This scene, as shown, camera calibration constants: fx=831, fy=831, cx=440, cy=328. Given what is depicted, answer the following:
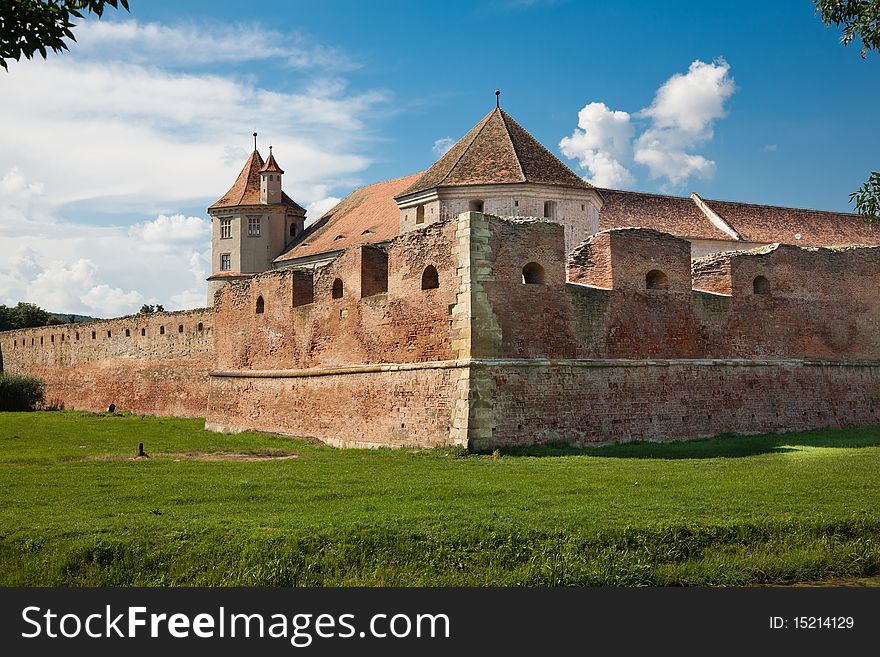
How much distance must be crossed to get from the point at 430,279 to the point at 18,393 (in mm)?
26102

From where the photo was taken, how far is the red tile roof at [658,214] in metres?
34.9

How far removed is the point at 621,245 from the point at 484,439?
15.4ft

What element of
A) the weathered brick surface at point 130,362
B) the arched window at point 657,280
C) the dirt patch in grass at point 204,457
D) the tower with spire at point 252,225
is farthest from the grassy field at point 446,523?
the tower with spire at point 252,225

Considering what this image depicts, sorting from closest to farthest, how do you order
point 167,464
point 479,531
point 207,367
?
point 479,531 < point 167,464 < point 207,367

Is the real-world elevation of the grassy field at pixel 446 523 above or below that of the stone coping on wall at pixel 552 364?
below

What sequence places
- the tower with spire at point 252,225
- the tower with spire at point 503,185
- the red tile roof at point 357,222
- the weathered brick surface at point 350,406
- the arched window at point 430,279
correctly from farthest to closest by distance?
the tower with spire at point 252,225
the red tile roof at point 357,222
the tower with spire at point 503,185
the arched window at point 430,279
the weathered brick surface at point 350,406

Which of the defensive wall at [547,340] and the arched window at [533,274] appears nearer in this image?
the defensive wall at [547,340]

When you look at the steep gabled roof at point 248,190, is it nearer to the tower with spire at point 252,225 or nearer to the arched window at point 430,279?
the tower with spire at point 252,225

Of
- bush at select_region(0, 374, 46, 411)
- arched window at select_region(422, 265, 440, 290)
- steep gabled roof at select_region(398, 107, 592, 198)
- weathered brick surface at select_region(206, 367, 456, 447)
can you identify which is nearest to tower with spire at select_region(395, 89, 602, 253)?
steep gabled roof at select_region(398, 107, 592, 198)

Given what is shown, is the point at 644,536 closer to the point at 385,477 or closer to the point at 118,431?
the point at 385,477

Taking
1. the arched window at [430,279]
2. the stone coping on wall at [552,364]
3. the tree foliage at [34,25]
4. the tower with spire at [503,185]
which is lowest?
the stone coping on wall at [552,364]

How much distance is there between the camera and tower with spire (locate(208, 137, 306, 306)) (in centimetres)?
4619

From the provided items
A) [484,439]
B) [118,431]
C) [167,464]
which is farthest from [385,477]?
[118,431]

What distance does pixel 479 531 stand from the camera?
7312 mm
